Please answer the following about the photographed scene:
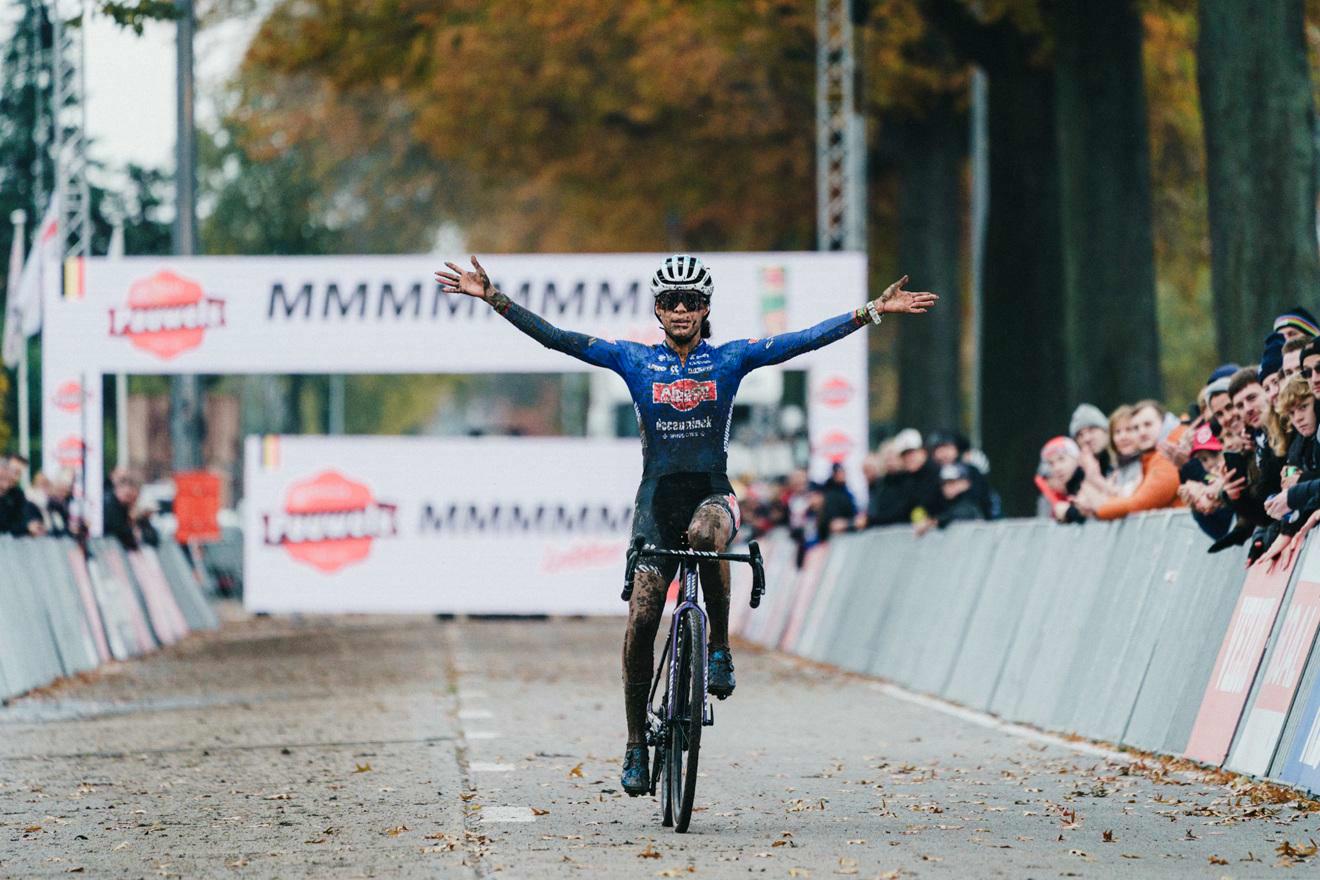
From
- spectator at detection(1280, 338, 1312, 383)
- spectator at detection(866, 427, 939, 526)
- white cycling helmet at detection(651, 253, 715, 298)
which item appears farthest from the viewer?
spectator at detection(866, 427, 939, 526)

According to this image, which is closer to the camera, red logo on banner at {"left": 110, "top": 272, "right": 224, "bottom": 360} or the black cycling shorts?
the black cycling shorts

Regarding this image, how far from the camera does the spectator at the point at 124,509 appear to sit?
27.0 meters

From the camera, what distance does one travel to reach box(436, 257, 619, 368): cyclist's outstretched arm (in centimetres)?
1037

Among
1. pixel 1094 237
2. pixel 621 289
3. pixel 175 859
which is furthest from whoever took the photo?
pixel 621 289

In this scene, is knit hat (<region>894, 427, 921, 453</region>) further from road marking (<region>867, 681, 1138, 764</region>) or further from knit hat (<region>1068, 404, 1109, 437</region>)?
knit hat (<region>1068, 404, 1109, 437</region>)

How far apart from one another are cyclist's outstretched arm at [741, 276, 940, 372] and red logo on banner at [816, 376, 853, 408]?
17083 millimetres

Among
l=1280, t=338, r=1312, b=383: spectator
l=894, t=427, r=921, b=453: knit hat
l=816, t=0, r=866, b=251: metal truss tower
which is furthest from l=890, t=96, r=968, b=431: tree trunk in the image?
l=1280, t=338, r=1312, b=383: spectator

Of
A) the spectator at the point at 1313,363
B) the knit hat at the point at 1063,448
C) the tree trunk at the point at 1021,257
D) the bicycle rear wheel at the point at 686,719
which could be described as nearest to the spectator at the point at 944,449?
the knit hat at the point at 1063,448

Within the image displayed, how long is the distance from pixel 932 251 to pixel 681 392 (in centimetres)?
2570

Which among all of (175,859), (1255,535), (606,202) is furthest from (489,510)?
(175,859)

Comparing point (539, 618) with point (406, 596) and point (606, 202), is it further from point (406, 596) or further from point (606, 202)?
point (606, 202)

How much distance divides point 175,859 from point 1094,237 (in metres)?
16.7

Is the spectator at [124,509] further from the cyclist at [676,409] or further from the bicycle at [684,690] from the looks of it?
the bicycle at [684,690]

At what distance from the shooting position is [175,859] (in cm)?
931
